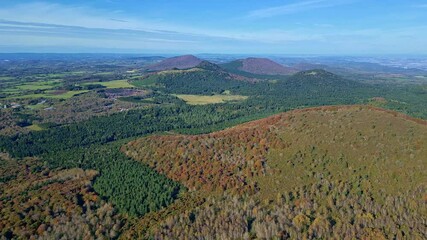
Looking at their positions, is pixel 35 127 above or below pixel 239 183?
below

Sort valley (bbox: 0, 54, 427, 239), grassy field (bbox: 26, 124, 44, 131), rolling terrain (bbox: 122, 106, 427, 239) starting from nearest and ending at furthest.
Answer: rolling terrain (bbox: 122, 106, 427, 239)
valley (bbox: 0, 54, 427, 239)
grassy field (bbox: 26, 124, 44, 131)

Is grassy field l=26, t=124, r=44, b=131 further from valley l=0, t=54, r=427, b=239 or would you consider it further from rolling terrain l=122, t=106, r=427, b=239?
rolling terrain l=122, t=106, r=427, b=239

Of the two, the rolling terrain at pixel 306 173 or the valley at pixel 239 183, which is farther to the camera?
the valley at pixel 239 183

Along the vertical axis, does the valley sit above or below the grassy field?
above

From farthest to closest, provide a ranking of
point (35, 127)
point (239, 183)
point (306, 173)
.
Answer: point (35, 127), point (306, 173), point (239, 183)

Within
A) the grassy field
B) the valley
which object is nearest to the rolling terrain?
the valley

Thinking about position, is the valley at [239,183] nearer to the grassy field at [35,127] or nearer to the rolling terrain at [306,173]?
the rolling terrain at [306,173]

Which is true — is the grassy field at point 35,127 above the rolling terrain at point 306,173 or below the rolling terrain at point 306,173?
below

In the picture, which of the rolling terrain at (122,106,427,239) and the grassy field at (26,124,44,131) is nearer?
the rolling terrain at (122,106,427,239)

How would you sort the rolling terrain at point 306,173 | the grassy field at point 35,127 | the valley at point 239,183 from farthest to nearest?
the grassy field at point 35,127
the valley at point 239,183
the rolling terrain at point 306,173

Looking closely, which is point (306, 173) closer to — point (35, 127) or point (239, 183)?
point (239, 183)

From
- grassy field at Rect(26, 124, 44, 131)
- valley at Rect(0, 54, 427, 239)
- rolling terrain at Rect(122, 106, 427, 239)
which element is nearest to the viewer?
rolling terrain at Rect(122, 106, 427, 239)

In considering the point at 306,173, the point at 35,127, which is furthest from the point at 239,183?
the point at 35,127

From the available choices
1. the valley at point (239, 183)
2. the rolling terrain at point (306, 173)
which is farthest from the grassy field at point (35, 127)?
the rolling terrain at point (306, 173)
